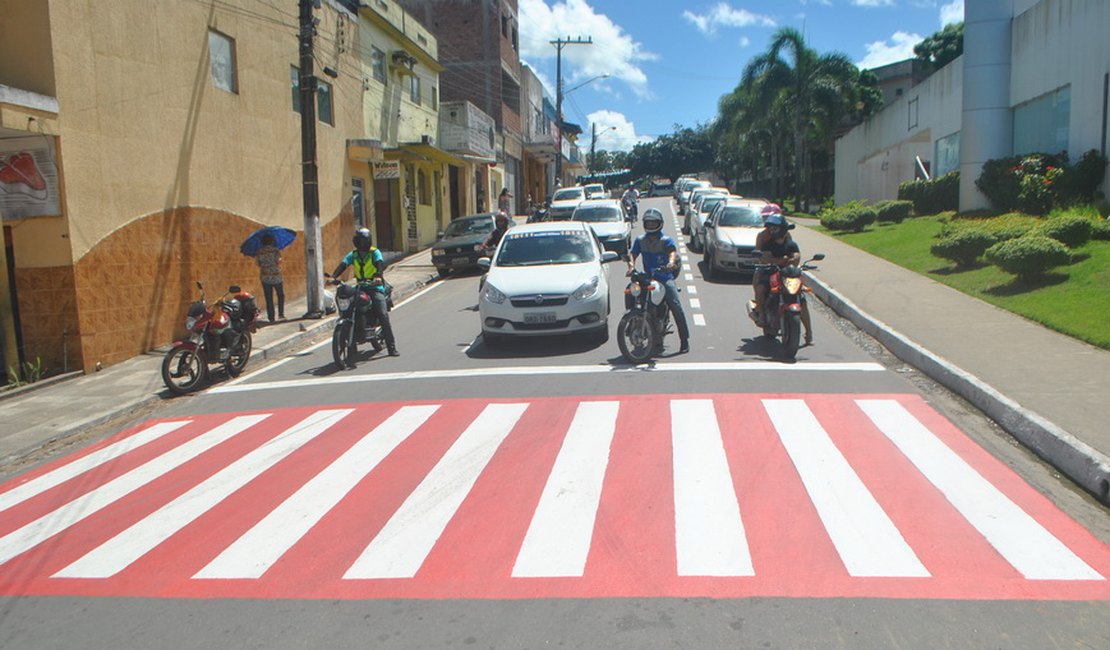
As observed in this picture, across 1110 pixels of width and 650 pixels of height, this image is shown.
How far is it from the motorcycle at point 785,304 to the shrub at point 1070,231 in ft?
18.5

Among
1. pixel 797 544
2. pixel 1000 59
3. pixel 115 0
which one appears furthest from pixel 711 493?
pixel 1000 59

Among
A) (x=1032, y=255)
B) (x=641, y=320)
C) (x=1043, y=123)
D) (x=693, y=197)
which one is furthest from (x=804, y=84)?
(x=641, y=320)

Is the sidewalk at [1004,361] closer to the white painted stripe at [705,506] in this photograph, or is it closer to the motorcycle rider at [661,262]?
the white painted stripe at [705,506]

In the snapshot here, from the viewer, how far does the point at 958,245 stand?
15.2 meters

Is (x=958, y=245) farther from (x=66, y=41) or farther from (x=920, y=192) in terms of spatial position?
(x=66, y=41)

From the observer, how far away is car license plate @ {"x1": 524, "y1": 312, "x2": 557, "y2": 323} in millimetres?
11125

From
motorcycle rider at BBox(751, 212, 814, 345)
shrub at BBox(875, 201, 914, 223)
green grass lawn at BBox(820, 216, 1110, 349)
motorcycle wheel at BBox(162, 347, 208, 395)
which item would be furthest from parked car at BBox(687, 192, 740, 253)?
motorcycle wheel at BBox(162, 347, 208, 395)

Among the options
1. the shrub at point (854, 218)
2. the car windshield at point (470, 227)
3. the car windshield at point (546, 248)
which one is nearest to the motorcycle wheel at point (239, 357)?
the car windshield at point (546, 248)

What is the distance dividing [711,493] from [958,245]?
1169cm

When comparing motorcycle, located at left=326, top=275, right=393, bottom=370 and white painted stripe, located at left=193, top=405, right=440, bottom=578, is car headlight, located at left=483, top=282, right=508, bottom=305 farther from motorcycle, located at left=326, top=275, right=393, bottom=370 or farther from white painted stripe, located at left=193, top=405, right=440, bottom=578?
white painted stripe, located at left=193, top=405, right=440, bottom=578

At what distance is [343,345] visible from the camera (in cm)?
1124

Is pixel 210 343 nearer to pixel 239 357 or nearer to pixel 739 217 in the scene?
pixel 239 357

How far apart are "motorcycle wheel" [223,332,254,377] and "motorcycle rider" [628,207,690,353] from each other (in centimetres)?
541

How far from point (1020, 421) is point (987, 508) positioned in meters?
1.93
